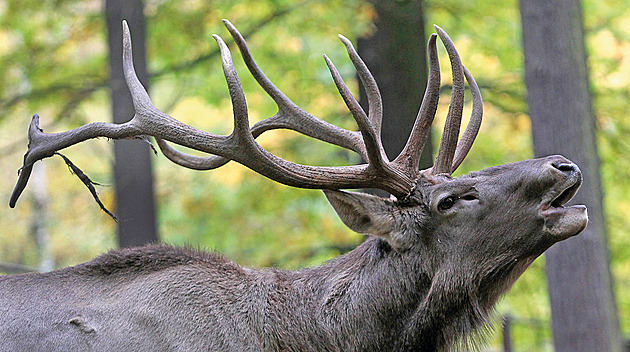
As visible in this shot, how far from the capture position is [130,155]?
10.0 meters

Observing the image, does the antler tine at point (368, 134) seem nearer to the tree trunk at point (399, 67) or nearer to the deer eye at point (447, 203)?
the deer eye at point (447, 203)

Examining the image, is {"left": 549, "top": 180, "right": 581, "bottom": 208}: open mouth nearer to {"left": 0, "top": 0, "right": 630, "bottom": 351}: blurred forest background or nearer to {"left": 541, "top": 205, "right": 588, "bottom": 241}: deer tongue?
{"left": 541, "top": 205, "right": 588, "bottom": 241}: deer tongue

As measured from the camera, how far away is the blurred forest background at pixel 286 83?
9125mm

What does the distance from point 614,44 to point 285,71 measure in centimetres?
420

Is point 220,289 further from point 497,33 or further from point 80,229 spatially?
→ point 80,229

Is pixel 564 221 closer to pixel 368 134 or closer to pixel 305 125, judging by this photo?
pixel 368 134

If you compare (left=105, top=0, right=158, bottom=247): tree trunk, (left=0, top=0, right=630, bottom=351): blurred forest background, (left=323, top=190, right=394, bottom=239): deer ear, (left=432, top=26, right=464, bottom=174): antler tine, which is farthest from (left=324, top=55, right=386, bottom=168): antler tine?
(left=105, top=0, right=158, bottom=247): tree trunk

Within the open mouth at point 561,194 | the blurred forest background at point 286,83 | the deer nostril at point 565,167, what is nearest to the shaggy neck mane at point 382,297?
the open mouth at point 561,194

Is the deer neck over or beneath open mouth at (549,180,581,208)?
beneath

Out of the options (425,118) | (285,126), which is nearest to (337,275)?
(285,126)

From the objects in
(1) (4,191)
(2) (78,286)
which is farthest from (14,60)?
(1) (4,191)

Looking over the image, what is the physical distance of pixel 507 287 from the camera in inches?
176

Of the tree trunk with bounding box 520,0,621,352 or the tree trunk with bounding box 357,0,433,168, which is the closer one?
the tree trunk with bounding box 520,0,621,352

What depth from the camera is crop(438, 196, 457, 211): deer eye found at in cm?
446
